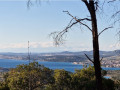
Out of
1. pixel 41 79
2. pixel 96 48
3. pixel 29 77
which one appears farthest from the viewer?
pixel 41 79

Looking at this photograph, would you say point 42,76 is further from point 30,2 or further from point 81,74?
point 30,2

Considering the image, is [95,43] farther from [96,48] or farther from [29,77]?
[29,77]

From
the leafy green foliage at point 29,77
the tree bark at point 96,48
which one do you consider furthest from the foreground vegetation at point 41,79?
the tree bark at point 96,48

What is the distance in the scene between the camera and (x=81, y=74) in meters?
36.6

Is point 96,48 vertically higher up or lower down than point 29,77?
higher up

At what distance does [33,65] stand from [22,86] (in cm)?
568

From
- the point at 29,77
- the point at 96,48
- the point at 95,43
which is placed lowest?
the point at 29,77

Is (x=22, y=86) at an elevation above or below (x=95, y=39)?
below

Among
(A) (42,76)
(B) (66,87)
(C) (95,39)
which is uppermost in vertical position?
(C) (95,39)

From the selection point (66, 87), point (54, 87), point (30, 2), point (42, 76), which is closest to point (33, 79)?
point (42, 76)

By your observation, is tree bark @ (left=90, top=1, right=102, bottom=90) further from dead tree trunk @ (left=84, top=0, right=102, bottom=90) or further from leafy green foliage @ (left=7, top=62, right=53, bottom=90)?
leafy green foliage @ (left=7, top=62, right=53, bottom=90)

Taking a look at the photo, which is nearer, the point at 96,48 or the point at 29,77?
the point at 96,48

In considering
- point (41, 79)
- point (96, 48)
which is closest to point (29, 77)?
point (41, 79)

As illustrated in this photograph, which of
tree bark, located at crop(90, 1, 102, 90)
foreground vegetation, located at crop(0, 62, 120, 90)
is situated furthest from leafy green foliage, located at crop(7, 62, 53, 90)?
tree bark, located at crop(90, 1, 102, 90)
